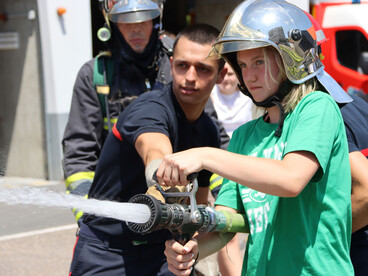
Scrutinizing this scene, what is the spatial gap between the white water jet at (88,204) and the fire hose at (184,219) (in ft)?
0.08

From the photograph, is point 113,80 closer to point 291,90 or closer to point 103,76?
point 103,76

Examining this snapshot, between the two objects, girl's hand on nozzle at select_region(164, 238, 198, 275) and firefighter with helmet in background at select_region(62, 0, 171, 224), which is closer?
girl's hand on nozzle at select_region(164, 238, 198, 275)

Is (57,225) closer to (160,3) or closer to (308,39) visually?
(160,3)

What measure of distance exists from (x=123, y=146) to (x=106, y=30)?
1.35m

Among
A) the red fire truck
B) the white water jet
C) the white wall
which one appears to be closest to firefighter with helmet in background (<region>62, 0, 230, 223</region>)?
the white water jet

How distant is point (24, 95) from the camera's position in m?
9.62

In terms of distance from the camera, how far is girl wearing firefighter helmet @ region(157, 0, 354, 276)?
2041mm

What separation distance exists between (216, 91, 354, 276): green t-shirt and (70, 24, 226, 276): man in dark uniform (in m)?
0.73

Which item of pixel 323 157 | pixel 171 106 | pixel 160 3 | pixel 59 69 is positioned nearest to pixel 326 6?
pixel 59 69

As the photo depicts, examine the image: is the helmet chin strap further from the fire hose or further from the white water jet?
the white water jet

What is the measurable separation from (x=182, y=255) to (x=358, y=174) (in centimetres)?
74

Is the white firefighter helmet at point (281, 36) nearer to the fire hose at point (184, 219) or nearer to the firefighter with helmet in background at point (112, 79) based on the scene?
the fire hose at point (184, 219)

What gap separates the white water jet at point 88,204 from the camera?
2016 millimetres

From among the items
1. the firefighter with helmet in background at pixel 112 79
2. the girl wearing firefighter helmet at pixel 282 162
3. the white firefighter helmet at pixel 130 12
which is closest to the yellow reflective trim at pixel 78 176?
the firefighter with helmet in background at pixel 112 79
